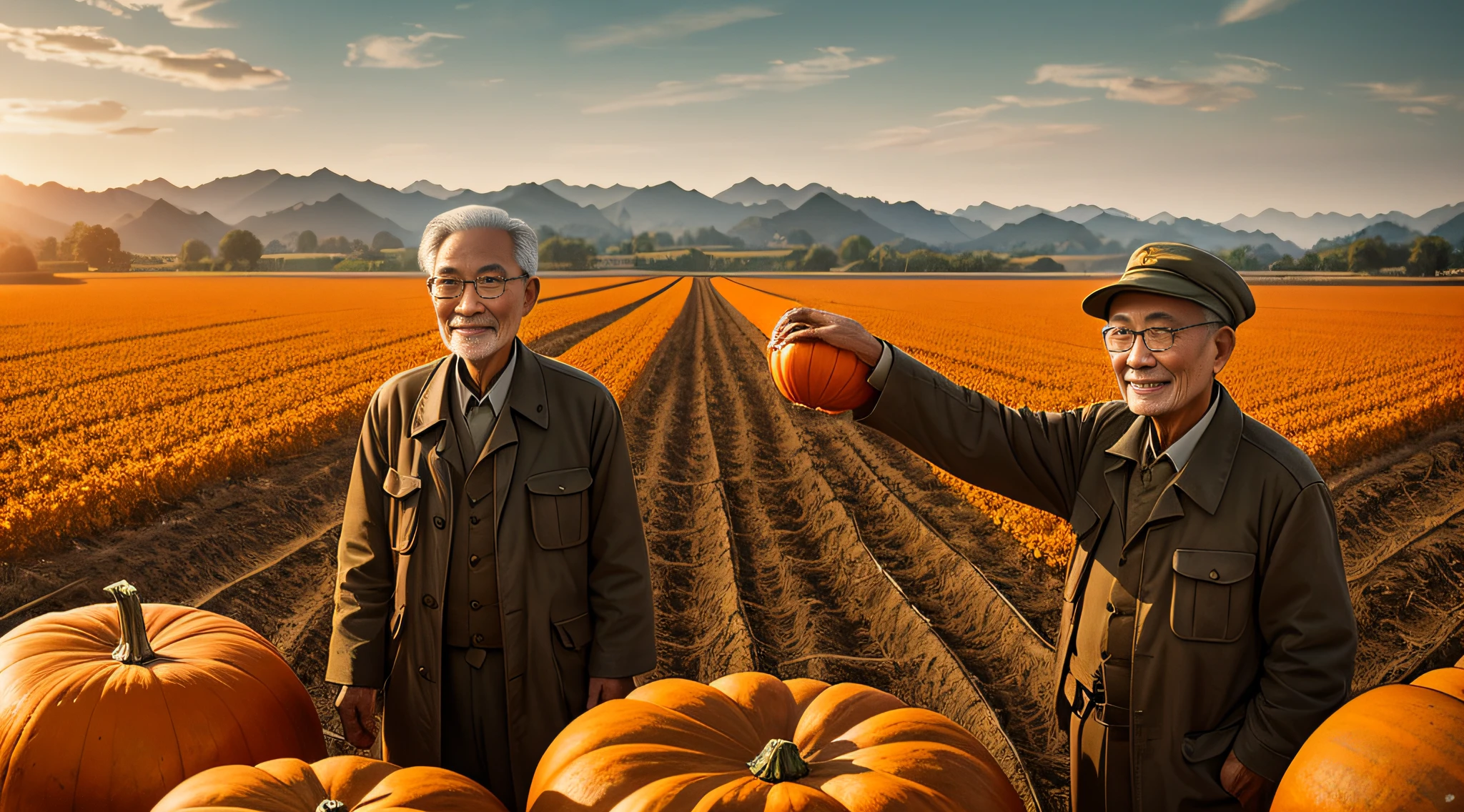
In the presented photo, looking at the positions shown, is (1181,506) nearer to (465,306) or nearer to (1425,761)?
(1425,761)

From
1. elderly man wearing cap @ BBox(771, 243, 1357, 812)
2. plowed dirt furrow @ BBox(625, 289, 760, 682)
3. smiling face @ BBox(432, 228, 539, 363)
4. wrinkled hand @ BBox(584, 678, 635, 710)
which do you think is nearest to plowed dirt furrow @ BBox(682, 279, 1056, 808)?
plowed dirt furrow @ BBox(625, 289, 760, 682)

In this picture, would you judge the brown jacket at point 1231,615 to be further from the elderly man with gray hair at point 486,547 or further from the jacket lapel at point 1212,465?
the elderly man with gray hair at point 486,547

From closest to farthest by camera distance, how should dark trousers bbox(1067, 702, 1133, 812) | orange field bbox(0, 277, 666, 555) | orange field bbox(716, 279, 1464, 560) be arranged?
1. dark trousers bbox(1067, 702, 1133, 812)
2. orange field bbox(0, 277, 666, 555)
3. orange field bbox(716, 279, 1464, 560)

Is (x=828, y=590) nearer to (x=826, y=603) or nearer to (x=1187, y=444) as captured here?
(x=826, y=603)

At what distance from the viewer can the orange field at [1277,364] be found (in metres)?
14.0

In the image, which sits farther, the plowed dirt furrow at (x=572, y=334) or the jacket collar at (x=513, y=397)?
the plowed dirt furrow at (x=572, y=334)

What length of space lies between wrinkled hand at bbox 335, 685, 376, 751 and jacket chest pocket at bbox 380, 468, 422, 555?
530 millimetres

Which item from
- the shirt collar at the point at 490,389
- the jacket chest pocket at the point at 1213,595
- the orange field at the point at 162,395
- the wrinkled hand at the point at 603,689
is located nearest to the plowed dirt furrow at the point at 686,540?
the wrinkled hand at the point at 603,689

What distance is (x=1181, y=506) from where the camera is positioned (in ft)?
8.01

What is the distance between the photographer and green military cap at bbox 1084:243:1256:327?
2.40 meters

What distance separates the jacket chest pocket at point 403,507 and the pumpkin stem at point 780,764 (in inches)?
60.1

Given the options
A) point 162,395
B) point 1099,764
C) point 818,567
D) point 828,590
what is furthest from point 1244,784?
point 162,395

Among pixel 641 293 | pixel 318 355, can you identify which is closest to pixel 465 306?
pixel 318 355

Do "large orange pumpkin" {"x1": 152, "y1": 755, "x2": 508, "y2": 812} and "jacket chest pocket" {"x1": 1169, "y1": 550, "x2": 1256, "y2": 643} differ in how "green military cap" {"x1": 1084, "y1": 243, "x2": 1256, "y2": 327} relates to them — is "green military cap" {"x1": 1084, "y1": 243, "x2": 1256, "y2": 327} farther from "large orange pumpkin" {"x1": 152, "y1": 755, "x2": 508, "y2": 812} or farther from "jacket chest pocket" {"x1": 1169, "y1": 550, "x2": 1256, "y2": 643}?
"large orange pumpkin" {"x1": 152, "y1": 755, "x2": 508, "y2": 812}
